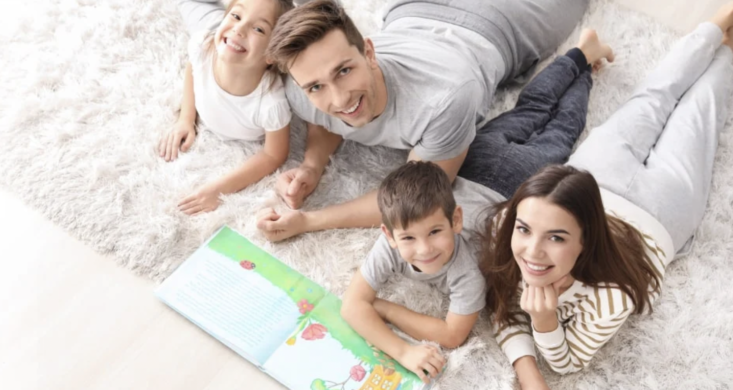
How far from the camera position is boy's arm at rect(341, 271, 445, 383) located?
1.15m

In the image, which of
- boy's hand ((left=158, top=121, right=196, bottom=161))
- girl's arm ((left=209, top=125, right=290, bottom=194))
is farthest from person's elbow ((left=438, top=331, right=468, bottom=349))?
boy's hand ((left=158, top=121, right=196, bottom=161))

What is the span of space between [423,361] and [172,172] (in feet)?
2.14

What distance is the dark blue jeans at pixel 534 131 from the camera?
129 centimetres

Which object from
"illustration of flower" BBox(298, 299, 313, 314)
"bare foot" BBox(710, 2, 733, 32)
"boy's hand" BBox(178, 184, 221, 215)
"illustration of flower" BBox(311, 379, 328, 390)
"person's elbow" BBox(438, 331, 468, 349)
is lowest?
"illustration of flower" BBox(311, 379, 328, 390)

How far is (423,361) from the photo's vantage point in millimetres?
1147

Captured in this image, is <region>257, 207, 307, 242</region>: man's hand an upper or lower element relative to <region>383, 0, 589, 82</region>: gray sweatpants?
lower

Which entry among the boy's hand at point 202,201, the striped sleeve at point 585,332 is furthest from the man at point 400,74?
the striped sleeve at point 585,332

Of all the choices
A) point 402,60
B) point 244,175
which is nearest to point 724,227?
point 402,60

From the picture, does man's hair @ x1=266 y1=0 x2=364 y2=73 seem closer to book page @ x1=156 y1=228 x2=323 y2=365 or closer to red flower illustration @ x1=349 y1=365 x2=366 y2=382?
book page @ x1=156 y1=228 x2=323 y2=365

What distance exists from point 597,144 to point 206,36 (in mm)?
809

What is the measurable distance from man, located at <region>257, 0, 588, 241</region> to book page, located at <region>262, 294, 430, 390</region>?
215mm

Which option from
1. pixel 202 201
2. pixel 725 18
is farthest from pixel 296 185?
pixel 725 18

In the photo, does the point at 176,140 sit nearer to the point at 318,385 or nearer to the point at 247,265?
the point at 247,265

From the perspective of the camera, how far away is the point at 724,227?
1328 millimetres
